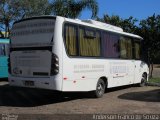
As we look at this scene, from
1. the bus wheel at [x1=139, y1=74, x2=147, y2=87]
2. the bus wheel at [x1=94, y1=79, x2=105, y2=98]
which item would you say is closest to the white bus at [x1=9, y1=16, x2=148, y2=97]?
the bus wheel at [x1=94, y1=79, x2=105, y2=98]

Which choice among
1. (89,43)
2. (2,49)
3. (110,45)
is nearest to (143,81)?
(110,45)

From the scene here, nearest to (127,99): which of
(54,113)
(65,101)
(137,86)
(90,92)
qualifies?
(90,92)

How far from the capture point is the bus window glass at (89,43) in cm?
1286

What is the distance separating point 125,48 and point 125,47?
0.05m

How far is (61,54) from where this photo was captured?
11734 millimetres

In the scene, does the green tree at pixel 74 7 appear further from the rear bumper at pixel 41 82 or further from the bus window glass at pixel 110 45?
the rear bumper at pixel 41 82

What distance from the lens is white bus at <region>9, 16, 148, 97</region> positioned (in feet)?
38.5

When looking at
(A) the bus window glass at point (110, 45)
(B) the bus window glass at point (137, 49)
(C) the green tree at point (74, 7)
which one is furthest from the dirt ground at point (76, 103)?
(C) the green tree at point (74, 7)

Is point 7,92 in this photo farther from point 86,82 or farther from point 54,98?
point 86,82

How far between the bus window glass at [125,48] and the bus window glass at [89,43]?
7.90 feet

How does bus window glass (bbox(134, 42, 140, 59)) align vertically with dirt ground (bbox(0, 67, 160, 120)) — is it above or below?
above

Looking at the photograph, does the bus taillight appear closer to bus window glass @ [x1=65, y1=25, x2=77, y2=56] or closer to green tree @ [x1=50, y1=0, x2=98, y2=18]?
bus window glass @ [x1=65, y1=25, x2=77, y2=56]

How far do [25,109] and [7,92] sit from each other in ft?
14.2

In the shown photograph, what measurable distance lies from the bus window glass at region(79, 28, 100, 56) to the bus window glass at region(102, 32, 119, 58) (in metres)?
0.52
